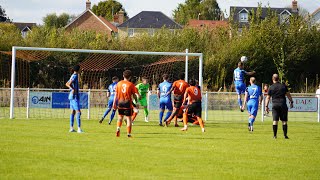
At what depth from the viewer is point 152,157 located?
1547 centimetres

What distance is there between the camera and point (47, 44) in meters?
67.6

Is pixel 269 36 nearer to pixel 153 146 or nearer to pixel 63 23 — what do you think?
pixel 153 146

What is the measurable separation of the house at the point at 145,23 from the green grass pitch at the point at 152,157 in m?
90.7

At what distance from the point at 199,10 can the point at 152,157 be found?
133116 mm

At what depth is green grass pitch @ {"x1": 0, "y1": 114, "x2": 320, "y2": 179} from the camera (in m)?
12.9

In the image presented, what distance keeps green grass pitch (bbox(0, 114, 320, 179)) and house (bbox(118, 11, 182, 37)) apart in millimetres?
90673

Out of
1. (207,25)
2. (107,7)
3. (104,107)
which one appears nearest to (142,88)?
(104,107)

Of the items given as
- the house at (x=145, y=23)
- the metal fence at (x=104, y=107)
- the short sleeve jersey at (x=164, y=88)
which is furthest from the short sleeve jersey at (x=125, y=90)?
the house at (x=145, y=23)

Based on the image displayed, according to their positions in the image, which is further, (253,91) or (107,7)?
(107,7)

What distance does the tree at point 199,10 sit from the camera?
5640 inches

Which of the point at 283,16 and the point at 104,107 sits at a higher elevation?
the point at 283,16

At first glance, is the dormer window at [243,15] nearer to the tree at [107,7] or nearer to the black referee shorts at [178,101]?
the tree at [107,7]

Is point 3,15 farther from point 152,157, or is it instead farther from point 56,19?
point 152,157

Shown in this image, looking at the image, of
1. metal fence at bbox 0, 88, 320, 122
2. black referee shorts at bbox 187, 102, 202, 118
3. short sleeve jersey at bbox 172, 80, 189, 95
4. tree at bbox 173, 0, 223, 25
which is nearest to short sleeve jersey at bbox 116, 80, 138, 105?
black referee shorts at bbox 187, 102, 202, 118
